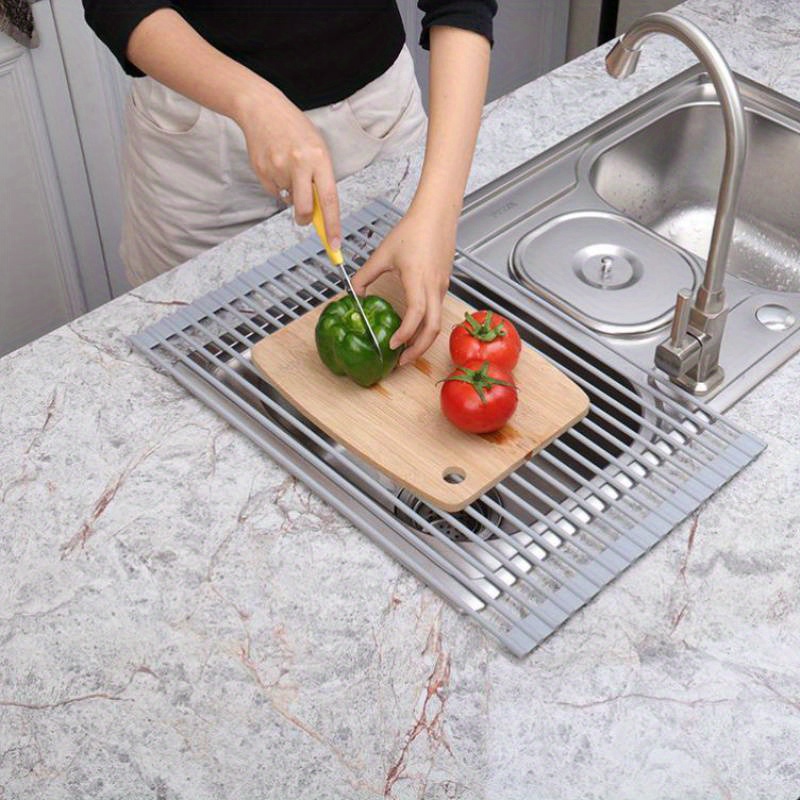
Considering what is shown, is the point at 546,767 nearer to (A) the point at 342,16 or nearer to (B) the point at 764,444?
(B) the point at 764,444

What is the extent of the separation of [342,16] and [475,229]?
1.16ft

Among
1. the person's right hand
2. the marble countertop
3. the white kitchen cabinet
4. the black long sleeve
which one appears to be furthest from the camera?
the white kitchen cabinet

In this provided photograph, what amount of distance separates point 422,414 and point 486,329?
0.37 feet

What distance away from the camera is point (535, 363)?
1.29 metres

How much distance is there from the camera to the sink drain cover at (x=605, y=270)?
56.2 inches

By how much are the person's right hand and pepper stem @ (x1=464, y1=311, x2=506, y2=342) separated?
17 cm

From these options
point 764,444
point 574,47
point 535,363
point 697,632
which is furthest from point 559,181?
point 574,47

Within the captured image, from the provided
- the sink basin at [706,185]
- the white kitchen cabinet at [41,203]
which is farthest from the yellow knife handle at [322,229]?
the white kitchen cabinet at [41,203]

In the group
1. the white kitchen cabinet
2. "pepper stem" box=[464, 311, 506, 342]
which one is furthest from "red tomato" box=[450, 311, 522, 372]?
the white kitchen cabinet

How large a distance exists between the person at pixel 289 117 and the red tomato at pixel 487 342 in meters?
0.04

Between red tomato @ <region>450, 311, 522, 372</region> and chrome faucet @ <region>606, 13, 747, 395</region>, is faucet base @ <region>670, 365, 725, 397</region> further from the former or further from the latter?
red tomato @ <region>450, 311, 522, 372</region>

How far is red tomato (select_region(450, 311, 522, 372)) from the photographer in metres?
1.23

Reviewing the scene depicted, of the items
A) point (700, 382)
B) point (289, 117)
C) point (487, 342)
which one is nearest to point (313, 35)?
point (289, 117)

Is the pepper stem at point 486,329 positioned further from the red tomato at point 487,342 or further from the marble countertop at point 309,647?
the marble countertop at point 309,647
